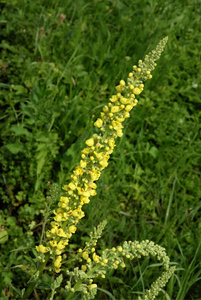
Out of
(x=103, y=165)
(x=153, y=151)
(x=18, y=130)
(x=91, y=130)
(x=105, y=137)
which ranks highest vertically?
(x=105, y=137)

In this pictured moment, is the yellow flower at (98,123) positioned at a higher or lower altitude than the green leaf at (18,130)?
higher

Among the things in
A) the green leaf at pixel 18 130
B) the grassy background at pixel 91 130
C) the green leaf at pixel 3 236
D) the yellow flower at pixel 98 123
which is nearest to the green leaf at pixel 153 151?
the grassy background at pixel 91 130

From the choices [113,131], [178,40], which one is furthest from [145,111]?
[113,131]

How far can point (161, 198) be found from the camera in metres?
3.45

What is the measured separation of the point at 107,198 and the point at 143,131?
3.32ft

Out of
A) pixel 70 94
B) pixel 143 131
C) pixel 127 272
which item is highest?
pixel 70 94

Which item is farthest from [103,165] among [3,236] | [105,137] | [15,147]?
[15,147]

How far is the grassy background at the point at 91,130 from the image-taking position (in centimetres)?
289

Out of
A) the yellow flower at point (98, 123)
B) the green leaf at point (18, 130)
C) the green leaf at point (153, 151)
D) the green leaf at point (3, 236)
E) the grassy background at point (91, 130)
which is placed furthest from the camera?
the green leaf at point (153, 151)

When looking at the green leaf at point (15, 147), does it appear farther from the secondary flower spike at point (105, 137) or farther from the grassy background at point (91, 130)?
the secondary flower spike at point (105, 137)

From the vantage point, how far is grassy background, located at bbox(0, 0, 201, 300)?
9.48ft

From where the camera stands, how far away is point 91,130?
3.04m

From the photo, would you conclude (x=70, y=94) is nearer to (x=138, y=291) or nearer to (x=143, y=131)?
(x=143, y=131)

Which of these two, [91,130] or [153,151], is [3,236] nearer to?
[91,130]
